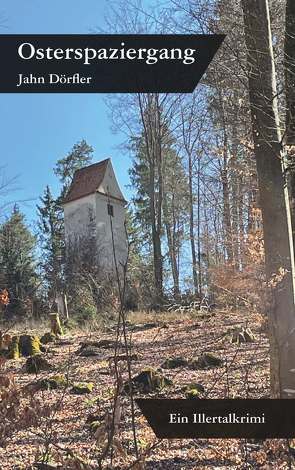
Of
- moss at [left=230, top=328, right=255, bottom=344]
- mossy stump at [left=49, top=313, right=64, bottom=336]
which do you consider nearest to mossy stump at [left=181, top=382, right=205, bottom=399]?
moss at [left=230, top=328, right=255, bottom=344]

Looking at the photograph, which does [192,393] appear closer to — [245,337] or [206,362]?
[206,362]

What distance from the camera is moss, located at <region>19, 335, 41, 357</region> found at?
675cm

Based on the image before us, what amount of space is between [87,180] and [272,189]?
3.66 ft

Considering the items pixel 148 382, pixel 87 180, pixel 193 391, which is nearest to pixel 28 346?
pixel 148 382

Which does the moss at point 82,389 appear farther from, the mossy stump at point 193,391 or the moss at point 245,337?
the moss at point 245,337

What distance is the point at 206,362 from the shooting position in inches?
191

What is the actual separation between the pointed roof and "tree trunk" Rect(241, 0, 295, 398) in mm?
968

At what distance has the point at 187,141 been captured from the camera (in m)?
3.33

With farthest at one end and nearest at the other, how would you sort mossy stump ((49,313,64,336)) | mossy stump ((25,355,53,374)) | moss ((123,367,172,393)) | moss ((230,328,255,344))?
mossy stump ((49,313,64,336))
moss ((230,328,255,344))
mossy stump ((25,355,53,374))
moss ((123,367,172,393))

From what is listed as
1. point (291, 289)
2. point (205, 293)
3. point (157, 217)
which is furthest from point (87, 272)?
point (205, 293)

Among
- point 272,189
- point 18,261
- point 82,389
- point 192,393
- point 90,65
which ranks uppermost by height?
point 90,65

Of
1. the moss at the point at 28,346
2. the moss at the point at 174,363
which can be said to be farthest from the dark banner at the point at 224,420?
the moss at the point at 28,346

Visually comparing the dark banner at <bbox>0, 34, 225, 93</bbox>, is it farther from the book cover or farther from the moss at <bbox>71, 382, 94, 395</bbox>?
the moss at <bbox>71, 382, 94, 395</bbox>

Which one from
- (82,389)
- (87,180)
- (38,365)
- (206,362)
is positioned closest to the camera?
(87,180)
